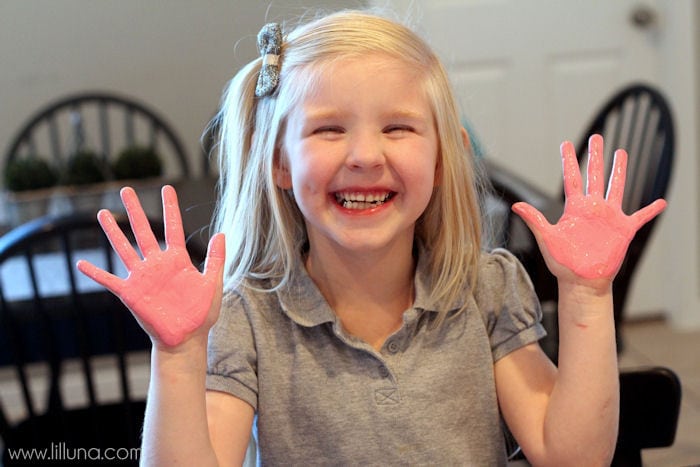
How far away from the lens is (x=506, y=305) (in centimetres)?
100

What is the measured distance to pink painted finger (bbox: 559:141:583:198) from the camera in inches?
35.0

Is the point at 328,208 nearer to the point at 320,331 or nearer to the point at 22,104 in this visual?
the point at 320,331

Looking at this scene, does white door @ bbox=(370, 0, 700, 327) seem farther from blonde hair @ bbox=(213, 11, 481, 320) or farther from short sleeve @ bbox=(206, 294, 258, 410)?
short sleeve @ bbox=(206, 294, 258, 410)

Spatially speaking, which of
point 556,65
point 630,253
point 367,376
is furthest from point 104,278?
point 556,65

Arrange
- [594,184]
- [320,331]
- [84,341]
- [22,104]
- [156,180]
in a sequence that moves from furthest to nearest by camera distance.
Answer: [22,104]
[156,180]
[84,341]
[320,331]
[594,184]

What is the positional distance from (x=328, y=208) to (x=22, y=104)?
227 centimetres

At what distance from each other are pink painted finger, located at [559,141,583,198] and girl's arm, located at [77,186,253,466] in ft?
1.16

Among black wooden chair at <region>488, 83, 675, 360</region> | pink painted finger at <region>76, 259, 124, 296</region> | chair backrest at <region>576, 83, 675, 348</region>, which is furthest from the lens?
chair backrest at <region>576, 83, 675, 348</region>

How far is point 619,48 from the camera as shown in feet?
9.57

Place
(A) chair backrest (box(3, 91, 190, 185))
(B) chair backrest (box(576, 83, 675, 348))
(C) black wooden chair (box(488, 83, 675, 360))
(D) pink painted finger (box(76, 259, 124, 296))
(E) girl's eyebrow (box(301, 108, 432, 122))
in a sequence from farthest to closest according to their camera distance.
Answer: (A) chair backrest (box(3, 91, 190, 185)) < (B) chair backrest (box(576, 83, 675, 348)) < (C) black wooden chair (box(488, 83, 675, 360)) < (E) girl's eyebrow (box(301, 108, 432, 122)) < (D) pink painted finger (box(76, 259, 124, 296))

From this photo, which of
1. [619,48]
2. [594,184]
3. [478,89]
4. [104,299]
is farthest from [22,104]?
[594,184]

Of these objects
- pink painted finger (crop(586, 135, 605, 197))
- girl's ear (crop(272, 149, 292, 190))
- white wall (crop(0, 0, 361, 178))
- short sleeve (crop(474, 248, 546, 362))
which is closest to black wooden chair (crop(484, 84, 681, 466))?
short sleeve (crop(474, 248, 546, 362))

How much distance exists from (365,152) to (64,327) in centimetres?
107

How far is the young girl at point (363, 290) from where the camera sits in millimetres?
842
